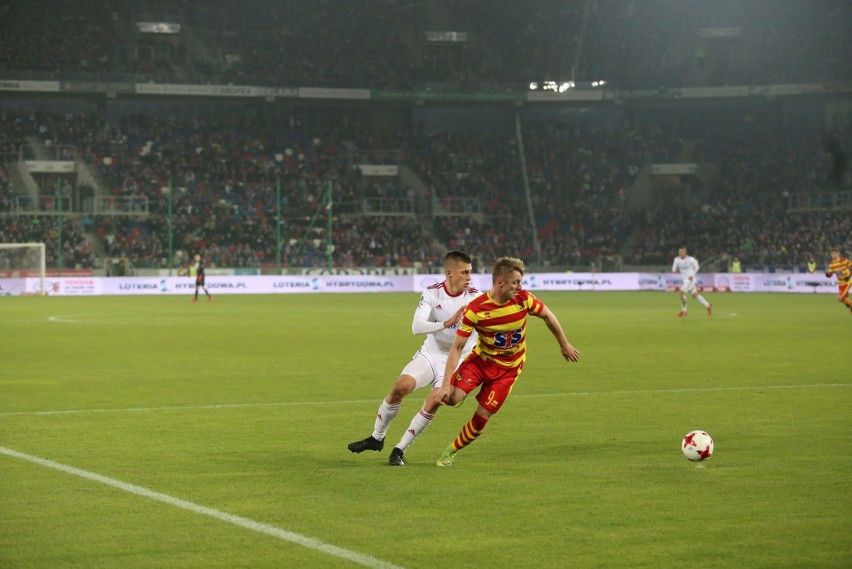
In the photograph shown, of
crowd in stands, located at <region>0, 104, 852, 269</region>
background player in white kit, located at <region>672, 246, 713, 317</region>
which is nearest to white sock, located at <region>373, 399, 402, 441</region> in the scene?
background player in white kit, located at <region>672, 246, 713, 317</region>

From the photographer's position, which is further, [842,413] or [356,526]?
[842,413]

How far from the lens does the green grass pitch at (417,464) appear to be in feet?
25.2

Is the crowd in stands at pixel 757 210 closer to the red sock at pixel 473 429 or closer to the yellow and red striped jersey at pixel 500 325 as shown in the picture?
the yellow and red striped jersey at pixel 500 325

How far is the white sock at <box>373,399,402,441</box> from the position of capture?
37.3 ft

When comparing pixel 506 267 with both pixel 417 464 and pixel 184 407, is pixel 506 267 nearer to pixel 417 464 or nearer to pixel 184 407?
pixel 417 464

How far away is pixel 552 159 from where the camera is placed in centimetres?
7706

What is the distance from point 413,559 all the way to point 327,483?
2862 mm

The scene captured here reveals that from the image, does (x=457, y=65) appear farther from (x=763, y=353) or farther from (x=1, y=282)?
(x=763, y=353)

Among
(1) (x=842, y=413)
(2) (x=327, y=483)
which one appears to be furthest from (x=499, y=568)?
(1) (x=842, y=413)

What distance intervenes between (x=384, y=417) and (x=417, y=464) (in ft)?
1.86

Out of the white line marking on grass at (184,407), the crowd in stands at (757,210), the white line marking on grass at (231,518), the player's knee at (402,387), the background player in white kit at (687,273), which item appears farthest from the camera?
the crowd in stands at (757,210)

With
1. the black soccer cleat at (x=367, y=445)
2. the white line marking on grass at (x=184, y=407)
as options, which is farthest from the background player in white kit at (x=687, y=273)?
the black soccer cleat at (x=367, y=445)

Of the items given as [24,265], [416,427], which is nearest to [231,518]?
[416,427]

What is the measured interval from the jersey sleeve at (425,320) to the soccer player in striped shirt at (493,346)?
1.33 feet
